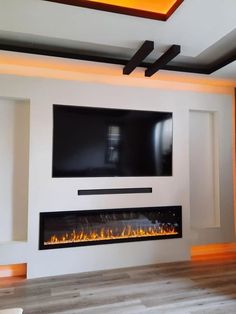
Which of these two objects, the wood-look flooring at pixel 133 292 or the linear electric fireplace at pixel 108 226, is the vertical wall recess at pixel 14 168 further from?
the wood-look flooring at pixel 133 292

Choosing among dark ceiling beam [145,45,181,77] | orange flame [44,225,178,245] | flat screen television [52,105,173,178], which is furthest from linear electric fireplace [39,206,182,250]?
dark ceiling beam [145,45,181,77]

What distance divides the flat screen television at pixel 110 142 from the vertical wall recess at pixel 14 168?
1.39 ft

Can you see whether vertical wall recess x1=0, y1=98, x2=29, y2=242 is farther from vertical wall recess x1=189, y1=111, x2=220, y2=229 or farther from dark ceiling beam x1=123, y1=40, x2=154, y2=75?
vertical wall recess x1=189, y1=111, x2=220, y2=229

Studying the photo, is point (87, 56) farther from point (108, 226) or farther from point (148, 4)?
point (108, 226)

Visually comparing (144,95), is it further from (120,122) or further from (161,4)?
(161,4)

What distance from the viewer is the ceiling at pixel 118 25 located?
195cm

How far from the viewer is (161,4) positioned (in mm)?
2070

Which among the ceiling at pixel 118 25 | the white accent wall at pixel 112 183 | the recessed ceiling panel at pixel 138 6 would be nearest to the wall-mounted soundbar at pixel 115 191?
the white accent wall at pixel 112 183

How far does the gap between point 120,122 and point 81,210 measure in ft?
4.18

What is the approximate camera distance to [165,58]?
2.79m

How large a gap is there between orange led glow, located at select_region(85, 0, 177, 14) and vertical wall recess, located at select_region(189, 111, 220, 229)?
6.68 ft

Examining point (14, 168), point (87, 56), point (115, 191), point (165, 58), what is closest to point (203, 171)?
point (115, 191)

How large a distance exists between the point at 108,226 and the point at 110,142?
1133 mm

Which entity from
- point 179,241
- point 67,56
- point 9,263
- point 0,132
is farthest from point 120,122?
point 9,263
